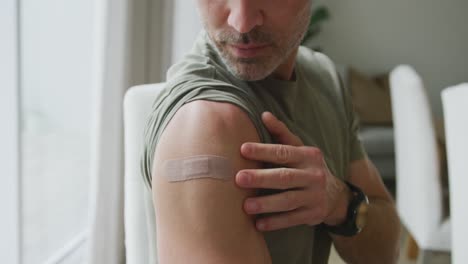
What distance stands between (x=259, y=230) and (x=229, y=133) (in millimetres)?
140

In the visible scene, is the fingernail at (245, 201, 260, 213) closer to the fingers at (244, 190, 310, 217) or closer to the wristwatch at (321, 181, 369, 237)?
the fingers at (244, 190, 310, 217)

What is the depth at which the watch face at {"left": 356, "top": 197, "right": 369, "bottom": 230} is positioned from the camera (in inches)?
31.8

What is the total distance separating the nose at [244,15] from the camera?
25.5 inches

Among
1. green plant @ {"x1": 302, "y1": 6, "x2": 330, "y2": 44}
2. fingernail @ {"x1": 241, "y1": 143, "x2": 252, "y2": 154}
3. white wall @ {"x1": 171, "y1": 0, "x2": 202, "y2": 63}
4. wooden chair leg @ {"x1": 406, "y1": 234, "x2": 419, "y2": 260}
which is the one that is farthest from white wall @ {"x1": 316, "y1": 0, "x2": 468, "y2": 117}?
fingernail @ {"x1": 241, "y1": 143, "x2": 252, "y2": 154}

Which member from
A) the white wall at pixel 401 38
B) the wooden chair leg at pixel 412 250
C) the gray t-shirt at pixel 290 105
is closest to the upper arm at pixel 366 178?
the gray t-shirt at pixel 290 105

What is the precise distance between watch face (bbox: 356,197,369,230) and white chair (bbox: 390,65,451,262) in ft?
3.77

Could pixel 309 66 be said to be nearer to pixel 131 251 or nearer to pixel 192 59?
pixel 192 59

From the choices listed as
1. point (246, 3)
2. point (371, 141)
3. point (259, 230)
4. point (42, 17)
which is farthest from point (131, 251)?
point (371, 141)

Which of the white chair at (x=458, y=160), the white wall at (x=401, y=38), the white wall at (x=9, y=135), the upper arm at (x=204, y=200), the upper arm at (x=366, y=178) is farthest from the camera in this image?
the white wall at (x=401, y=38)

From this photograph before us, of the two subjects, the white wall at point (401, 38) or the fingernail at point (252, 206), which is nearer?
the fingernail at point (252, 206)

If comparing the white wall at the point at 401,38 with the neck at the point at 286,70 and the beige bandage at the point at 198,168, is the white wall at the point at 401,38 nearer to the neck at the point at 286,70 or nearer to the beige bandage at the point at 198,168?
the neck at the point at 286,70

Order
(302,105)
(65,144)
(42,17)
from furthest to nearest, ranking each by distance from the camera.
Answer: (65,144) < (42,17) < (302,105)

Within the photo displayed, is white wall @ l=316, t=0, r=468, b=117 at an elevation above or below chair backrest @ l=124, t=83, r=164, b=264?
above

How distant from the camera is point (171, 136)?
575 millimetres
